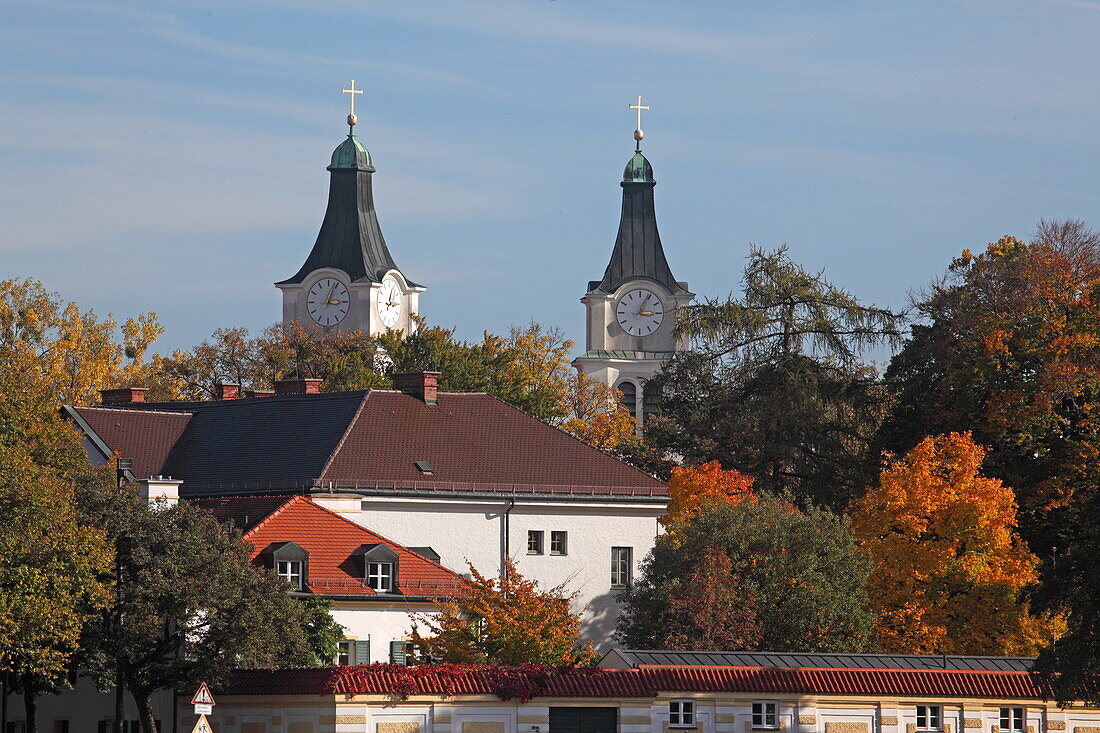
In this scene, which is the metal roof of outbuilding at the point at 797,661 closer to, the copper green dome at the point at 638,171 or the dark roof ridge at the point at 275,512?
the dark roof ridge at the point at 275,512

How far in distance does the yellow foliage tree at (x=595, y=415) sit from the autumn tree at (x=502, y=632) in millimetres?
47166

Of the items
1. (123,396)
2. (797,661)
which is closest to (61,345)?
(123,396)

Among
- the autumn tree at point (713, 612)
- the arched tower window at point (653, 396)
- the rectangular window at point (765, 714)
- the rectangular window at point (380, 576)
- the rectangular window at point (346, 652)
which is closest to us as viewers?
the rectangular window at point (765, 714)

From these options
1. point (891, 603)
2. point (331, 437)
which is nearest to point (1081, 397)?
point (891, 603)

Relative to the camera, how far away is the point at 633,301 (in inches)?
6718

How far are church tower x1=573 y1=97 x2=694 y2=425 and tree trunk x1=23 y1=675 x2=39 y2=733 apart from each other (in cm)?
12123

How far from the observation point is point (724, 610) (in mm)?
58031

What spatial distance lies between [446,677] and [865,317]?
4511 cm

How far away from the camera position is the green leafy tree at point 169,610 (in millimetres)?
43438

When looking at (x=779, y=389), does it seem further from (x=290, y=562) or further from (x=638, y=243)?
(x=638, y=243)

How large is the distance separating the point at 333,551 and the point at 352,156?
372 feet

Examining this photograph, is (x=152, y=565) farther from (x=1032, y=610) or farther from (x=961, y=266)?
(x=961, y=266)

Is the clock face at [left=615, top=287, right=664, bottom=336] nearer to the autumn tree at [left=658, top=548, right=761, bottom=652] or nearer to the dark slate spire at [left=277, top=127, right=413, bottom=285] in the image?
the dark slate spire at [left=277, top=127, right=413, bottom=285]

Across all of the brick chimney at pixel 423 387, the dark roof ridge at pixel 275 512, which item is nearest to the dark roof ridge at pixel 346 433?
the brick chimney at pixel 423 387
